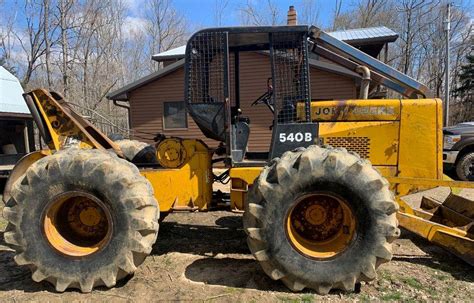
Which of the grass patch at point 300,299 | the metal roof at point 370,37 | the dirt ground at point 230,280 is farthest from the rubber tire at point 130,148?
the metal roof at point 370,37

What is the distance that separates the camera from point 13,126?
35.4 feet

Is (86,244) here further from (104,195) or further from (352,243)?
(352,243)

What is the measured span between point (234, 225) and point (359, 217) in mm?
2789

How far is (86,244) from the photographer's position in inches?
161

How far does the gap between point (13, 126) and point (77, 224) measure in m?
8.13

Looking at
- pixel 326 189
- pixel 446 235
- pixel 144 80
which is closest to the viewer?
pixel 326 189

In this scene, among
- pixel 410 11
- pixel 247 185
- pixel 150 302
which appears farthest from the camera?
pixel 410 11

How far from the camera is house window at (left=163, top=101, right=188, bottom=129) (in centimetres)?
1545

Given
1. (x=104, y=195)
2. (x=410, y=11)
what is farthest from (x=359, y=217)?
(x=410, y=11)

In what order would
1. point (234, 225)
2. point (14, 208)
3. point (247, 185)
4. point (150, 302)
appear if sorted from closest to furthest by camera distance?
point (150, 302) < point (14, 208) < point (247, 185) < point (234, 225)

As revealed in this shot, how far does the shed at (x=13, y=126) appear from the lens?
10.4 metres

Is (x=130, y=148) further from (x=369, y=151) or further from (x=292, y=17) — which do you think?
(x=369, y=151)

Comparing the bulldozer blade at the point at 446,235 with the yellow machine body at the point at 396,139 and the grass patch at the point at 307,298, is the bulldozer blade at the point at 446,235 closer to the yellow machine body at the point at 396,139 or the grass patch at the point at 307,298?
the yellow machine body at the point at 396,139

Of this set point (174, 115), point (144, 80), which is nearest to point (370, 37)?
point (174, 115)
